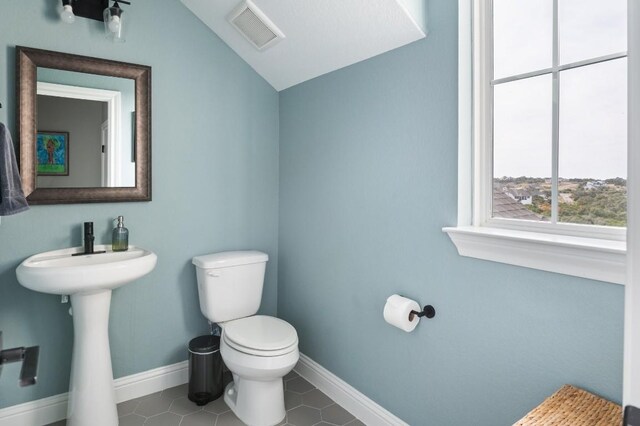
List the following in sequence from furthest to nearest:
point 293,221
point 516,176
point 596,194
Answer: point 293,221 < point 516,176 < point 596,194

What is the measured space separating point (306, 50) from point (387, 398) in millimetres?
1867

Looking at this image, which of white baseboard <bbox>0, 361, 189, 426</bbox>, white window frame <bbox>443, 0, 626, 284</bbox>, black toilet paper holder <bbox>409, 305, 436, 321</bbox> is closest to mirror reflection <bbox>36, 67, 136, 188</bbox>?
white baseboard <bbox>0, 361, 189, 426</bbox>

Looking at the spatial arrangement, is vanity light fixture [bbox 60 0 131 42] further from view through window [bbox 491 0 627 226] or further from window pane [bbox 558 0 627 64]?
window pane [bbox 558 0 627 64]

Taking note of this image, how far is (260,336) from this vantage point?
2.11 m

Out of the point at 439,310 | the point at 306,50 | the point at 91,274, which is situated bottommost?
the point at 439,310

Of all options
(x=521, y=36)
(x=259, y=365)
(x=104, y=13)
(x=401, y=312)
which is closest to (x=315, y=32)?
(x=521, y=36)

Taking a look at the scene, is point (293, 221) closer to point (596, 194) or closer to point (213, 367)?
point (213, 367)

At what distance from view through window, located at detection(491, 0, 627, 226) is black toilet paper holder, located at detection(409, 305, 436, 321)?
0.48m

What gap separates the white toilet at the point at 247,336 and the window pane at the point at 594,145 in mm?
1409

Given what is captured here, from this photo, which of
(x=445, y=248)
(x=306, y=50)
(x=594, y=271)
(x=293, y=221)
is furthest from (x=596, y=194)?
(x=293, y=221)

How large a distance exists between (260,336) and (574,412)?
4.62 ft

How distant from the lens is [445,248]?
1.71 meters

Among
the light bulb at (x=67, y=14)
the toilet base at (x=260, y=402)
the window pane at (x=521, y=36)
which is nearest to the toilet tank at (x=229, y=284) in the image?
the toilet base at (x=260, y=402)

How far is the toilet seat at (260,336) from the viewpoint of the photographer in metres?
2.01
